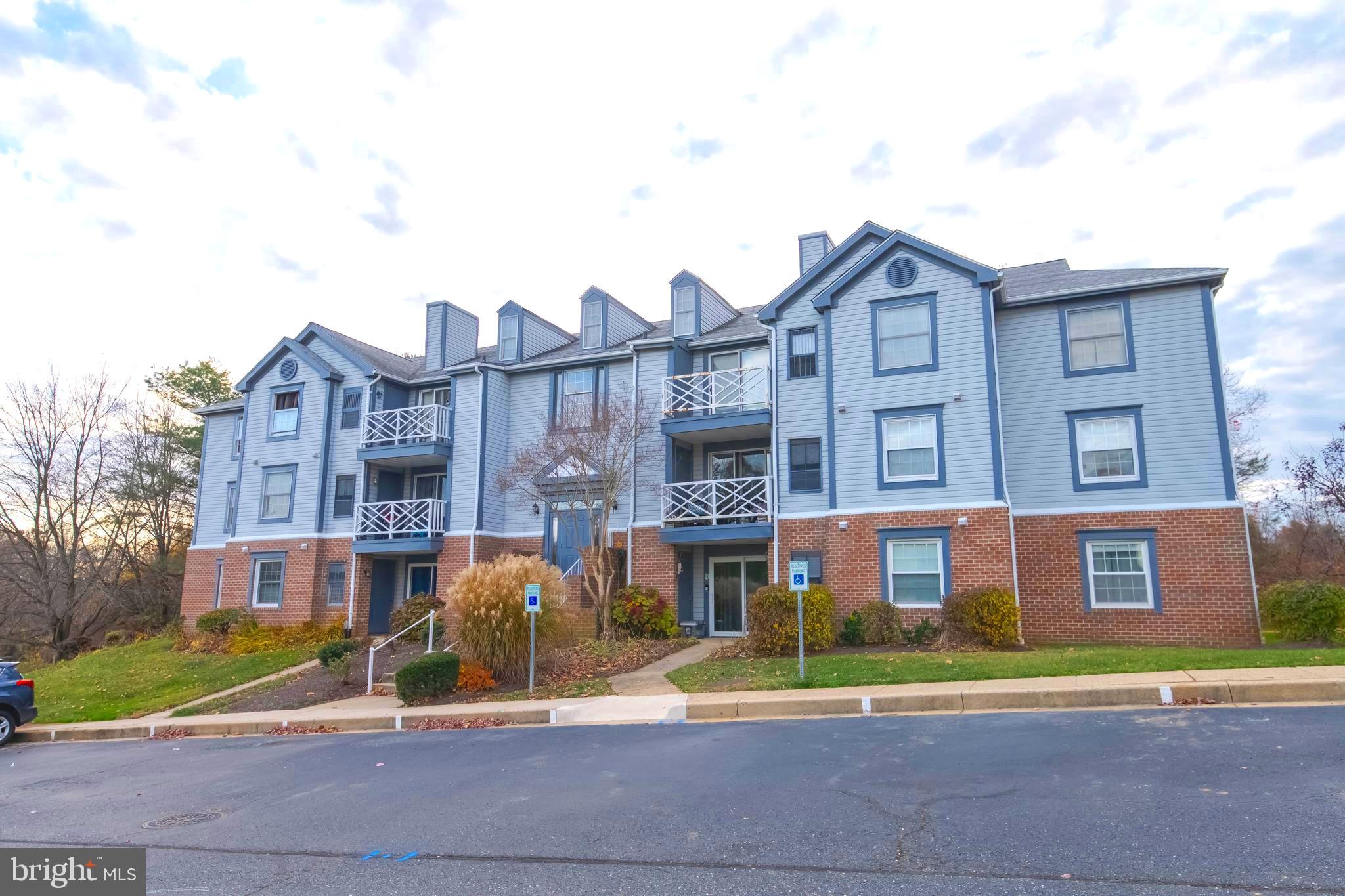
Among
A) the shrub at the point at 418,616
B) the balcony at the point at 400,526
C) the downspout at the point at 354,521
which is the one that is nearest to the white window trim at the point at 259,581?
the downspout at the point at 354,521

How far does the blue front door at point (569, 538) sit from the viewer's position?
76.7ft

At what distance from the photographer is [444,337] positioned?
1091 inches

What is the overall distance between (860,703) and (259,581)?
21082 mm

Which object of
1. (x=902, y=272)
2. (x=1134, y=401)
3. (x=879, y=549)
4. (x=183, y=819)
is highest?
(x=902, y=272)

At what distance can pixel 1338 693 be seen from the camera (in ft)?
32.3

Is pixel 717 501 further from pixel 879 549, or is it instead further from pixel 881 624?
pixel 881 624

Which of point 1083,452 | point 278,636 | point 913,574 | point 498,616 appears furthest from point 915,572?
point 278,636

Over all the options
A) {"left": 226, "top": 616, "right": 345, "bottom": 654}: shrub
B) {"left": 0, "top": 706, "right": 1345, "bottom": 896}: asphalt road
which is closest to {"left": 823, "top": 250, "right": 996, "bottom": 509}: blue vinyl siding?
{"left": 0, "top": 706, "right": 1345, "bottom": 896}: asphalt road

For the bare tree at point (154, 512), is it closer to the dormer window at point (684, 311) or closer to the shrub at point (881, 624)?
the dormer window at point (684, 311)

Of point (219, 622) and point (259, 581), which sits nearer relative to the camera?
point (219, 622)

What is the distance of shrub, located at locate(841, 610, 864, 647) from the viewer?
17.4 meters

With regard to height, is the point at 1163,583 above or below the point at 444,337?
below

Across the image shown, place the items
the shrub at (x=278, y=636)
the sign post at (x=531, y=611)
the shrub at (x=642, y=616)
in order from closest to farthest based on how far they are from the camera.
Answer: the sign post at (x=531, y=611), the shrub at (x=642, y=616), the shrub at (x=278, y=636)

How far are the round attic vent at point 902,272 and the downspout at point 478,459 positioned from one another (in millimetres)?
11584
